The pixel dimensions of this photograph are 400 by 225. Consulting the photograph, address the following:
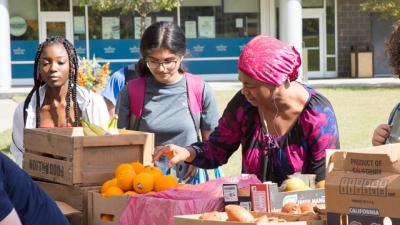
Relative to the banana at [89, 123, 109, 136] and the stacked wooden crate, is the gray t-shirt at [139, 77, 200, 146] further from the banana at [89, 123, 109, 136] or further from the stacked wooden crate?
the banana at [89, 123, 109, 136]

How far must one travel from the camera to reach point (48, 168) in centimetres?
532

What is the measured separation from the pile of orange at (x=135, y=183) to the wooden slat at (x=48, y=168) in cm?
25

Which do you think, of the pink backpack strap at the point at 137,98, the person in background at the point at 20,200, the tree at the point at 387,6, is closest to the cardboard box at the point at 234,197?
the person in background at the point at 20,200

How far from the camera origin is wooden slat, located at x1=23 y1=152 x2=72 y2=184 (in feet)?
16.9

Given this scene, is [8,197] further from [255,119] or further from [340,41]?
[340,41]

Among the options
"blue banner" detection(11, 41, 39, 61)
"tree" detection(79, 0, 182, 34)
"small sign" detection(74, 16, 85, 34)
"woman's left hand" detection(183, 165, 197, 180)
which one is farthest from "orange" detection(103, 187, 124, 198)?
"small sign" detection(74, 16, 85, 34)

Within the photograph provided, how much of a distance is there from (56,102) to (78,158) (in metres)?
0.93

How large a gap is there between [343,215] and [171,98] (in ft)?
8.85

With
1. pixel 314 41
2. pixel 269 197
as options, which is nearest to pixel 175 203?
pixel 269 197

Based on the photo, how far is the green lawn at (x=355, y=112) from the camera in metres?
14.4

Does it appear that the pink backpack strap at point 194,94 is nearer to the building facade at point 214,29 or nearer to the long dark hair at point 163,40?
the long dark hair at point 163,40

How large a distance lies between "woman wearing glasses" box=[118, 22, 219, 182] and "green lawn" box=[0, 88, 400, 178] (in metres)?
5.53

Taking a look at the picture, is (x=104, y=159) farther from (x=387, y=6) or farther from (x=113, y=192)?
(x=387, y=6)

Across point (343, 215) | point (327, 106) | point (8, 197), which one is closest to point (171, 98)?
point (327, 106)
